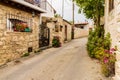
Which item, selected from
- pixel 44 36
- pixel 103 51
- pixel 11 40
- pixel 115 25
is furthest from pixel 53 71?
pixel 44 36

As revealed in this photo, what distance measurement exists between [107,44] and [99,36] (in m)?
2.39

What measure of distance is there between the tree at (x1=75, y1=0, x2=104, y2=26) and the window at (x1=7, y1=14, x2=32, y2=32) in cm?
432

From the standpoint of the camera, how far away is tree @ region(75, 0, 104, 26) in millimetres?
15387

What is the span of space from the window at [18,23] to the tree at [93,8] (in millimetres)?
4324

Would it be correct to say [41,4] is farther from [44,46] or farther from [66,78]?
[66,78]

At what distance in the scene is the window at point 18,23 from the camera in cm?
1203

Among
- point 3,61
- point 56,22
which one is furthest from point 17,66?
point 56,22

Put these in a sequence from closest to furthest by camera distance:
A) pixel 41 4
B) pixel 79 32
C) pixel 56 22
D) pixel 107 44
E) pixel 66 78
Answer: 1. pixel 66 78
2. pixel 107 44
3. pixel 41 4
4. pixel 56 22
5. pixel 79 32

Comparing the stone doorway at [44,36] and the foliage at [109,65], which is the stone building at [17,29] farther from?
the foliage at [109,65]

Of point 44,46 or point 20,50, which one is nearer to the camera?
point 20,50

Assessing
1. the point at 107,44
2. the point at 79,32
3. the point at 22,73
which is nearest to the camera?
the point at 22,73

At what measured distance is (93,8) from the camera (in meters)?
16.8

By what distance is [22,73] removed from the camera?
9.42 meters

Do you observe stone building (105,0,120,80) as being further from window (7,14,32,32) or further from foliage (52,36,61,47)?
foliage (52,36,61,47)
